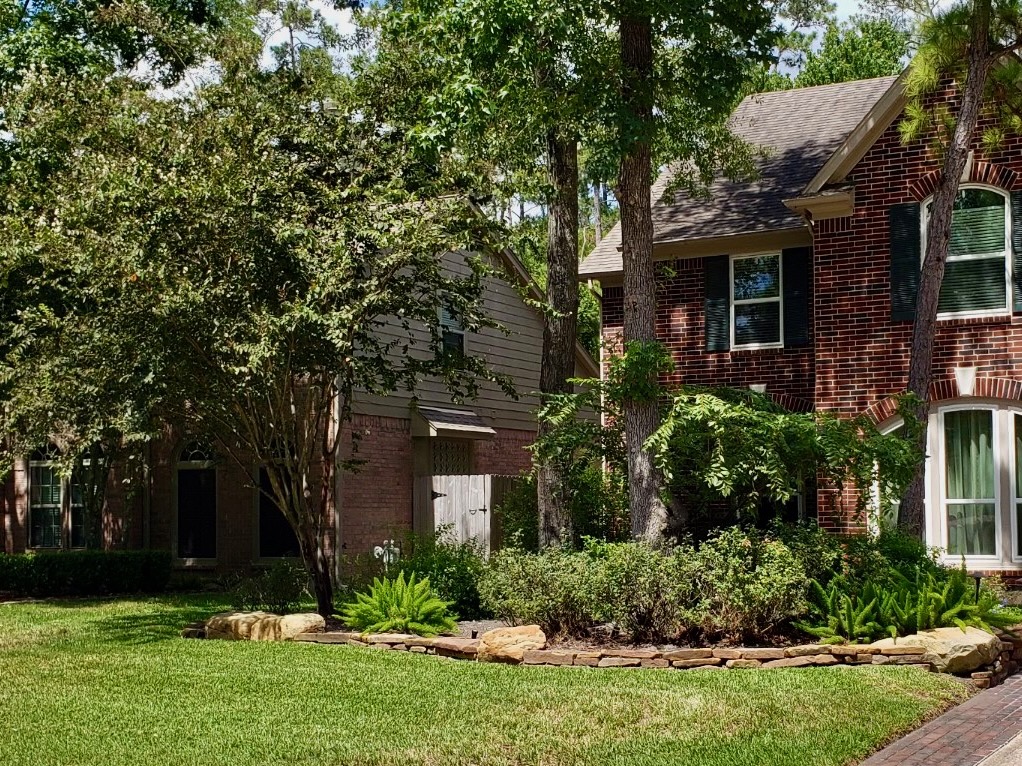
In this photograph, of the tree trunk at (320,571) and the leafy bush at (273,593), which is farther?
the leafy bush at (273,593)

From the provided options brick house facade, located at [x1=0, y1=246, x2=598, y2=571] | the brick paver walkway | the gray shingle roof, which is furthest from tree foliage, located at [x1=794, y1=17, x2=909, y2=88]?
the brick paver walkway

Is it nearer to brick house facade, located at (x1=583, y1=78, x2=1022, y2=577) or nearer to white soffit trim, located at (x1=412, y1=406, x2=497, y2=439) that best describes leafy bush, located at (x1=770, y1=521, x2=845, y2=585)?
brick house facade, located at (x1=583, y1=78, x2=1022, y2=577)

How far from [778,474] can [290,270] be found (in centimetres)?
556

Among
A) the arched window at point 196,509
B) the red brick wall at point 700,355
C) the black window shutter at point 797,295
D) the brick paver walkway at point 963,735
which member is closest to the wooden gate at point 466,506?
the red brick wall at point 700,355

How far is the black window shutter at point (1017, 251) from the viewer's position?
54.1 ft

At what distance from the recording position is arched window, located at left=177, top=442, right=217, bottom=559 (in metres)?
21.6

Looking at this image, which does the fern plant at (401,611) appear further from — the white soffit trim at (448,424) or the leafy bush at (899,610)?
the white soffit trim at (448,424)

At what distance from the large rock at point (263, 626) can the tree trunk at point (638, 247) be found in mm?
3654

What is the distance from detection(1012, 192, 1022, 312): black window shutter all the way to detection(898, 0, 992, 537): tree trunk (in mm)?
2177

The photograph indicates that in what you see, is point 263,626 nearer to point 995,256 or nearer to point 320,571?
point 320,571

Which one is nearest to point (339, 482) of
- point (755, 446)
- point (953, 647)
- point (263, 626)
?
point (263, 626)

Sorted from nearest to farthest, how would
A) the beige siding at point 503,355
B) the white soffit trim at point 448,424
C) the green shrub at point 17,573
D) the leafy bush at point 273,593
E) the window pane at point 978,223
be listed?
the leafy bush at point 273,593, the window pane at point 978,223, the green shrub at point 17,573, the white soffit trim at point 448,424, the beige siding at point 503,355


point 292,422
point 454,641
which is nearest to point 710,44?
point 292,422

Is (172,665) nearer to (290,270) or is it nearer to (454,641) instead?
(454,641)
